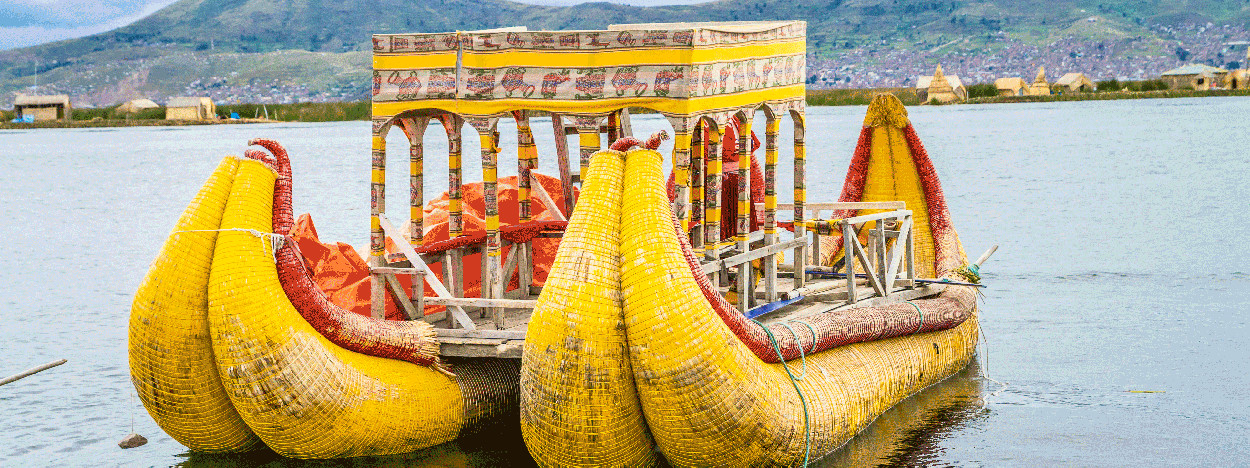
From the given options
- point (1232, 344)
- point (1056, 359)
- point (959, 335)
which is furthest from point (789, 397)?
point (1232, 344)

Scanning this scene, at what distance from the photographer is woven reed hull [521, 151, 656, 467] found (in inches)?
372

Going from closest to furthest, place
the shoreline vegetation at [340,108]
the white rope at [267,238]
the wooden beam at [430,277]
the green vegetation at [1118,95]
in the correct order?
the white rope at [267,238], the wooden beam at [430,277], the shoreline vegetation at [340,108], the green vegetation at [1118,95]

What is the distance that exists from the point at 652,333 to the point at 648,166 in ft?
4.14

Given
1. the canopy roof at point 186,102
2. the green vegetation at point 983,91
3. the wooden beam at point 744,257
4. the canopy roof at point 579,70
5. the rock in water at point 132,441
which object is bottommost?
the rock in water at point 132,441

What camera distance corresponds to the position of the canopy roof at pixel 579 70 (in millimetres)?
10750

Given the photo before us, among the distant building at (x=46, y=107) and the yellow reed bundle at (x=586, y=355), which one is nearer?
the yellow reed bundle at (x=586, y=355)

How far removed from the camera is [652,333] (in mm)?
9344

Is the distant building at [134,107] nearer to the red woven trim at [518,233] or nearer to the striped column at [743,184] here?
the red woven trim at [518,233]

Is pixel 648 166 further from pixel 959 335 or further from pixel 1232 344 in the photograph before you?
pixel 1232 344

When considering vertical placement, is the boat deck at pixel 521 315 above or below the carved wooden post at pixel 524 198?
below

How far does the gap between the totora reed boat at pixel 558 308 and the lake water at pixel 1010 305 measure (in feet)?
2.63

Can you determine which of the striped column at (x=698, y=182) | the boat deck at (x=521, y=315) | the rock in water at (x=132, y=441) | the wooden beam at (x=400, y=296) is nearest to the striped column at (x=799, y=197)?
the boat deck at (x=521, y=315)

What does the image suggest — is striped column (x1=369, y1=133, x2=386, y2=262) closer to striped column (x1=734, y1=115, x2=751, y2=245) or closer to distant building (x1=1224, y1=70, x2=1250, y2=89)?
striped column (x1=734, y1=115, x2=751, y2=245)

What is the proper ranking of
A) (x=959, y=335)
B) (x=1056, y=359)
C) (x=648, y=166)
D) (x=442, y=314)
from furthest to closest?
1. (x=1056, y=359)
2. (x=959, y=335)
3. (x=442, y=314)
4. (x=648, y=166)
